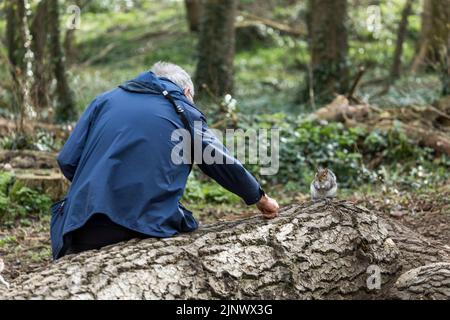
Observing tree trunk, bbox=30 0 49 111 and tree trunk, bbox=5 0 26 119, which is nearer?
tree trunk, bbox=30 0 49 111

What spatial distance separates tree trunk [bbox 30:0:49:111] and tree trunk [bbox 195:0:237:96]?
279cm

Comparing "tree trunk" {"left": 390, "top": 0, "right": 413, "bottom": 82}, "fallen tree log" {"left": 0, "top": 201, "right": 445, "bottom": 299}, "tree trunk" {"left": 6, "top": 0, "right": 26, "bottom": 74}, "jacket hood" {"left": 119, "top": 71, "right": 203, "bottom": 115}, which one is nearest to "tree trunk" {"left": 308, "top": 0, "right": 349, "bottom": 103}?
"tree trunk" {"left": 390, "top": 0, "right": 413, "bottom": 82}

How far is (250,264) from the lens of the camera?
14.0 feet

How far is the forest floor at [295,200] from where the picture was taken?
613cm

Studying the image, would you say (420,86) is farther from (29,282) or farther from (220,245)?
(29,282)

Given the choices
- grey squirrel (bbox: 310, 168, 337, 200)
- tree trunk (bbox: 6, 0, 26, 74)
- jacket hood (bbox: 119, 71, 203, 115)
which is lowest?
grey squirrel (bbox: 310, 168, 337, 200)

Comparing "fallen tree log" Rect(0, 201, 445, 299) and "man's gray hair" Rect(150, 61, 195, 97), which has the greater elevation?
"man's gray hair" Rect(150, 61, 195, 97)

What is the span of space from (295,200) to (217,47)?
513cm

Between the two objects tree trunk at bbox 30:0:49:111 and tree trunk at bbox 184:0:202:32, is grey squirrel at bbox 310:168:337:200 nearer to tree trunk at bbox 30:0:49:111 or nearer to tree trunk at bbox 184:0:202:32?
tree trunk at bbox 30:0:49:111

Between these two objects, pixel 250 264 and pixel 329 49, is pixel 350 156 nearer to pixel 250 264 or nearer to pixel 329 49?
pixel 329 49

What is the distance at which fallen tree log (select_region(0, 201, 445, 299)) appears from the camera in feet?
12.4

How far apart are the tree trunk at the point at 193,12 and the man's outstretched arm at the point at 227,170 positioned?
15.7 meters

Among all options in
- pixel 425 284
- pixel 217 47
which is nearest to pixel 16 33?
pixel 217 47

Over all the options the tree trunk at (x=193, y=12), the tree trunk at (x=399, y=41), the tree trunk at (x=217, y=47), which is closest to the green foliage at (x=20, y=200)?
the tree trunk at (x=217, y=47)
